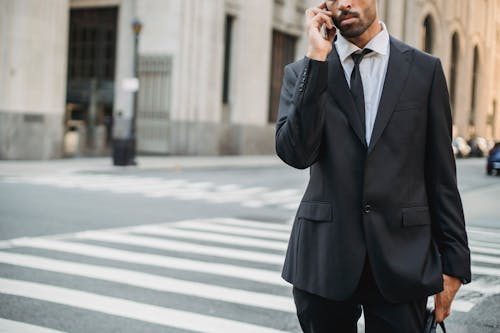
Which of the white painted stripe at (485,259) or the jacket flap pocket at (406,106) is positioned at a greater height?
the jacket flap pocket at (406,106)

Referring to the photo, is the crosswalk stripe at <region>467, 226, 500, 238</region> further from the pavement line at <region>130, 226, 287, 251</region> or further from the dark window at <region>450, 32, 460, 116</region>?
the dark window at <region>450, 32, 460, 116</region>

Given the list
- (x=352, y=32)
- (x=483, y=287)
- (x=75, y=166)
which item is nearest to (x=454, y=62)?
(x=75, y=166)

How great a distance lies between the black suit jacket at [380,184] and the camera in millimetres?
2748

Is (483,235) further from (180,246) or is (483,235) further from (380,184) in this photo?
(380,184)

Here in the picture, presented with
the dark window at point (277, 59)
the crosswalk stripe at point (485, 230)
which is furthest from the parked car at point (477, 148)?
the crosswalk stripe at point (485, 230)

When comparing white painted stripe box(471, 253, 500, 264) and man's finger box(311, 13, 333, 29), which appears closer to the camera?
man's finger box(311, 13, 333, 29)

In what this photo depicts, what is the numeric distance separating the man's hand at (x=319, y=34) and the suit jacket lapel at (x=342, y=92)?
13cm

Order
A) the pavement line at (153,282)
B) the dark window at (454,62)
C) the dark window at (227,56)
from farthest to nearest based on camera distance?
the dark window at (454,62), the dark window at (227,56), the pavement line at (153,282)

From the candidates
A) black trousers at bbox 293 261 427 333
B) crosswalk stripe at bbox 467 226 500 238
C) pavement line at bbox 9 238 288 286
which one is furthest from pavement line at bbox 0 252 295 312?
crosswalk stripe at bbox 467 226 500 238

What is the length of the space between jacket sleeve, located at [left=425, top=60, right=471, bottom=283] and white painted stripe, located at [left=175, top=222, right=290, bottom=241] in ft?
27.4

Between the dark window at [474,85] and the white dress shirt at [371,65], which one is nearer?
the white dress shirt at [371,65]

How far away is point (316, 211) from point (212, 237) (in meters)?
8.15

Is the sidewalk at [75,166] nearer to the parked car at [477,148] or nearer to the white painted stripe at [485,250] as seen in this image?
the white painted stripe at [485,250]

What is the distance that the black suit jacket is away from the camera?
9.02 ft
